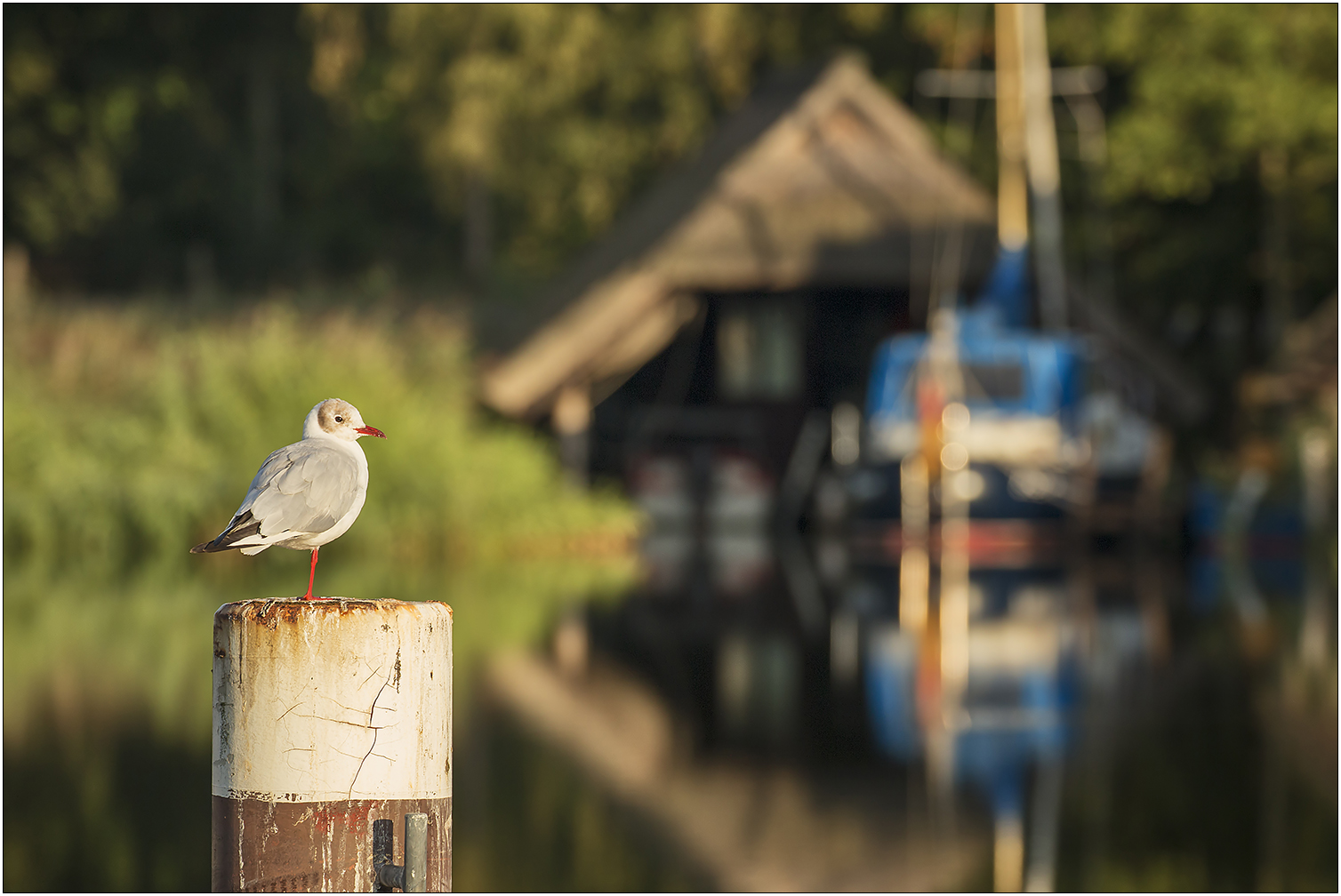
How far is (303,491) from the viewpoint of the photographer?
4.45 m

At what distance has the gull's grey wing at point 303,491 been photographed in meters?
4.43

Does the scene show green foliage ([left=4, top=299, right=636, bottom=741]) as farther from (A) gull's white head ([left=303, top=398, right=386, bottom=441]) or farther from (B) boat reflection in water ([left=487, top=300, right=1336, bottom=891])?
(A) gull's white head ([left=303, top=398, right=386, bottom=441])

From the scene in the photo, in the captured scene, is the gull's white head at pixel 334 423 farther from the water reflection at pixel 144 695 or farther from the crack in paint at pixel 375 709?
the water reflection at pixel 144 695

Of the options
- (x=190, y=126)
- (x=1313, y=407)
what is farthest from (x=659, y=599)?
(x=190, y=126)

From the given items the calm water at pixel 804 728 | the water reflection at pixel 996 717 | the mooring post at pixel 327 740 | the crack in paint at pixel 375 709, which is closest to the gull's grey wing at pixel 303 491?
the mooring post at pixel 327 740

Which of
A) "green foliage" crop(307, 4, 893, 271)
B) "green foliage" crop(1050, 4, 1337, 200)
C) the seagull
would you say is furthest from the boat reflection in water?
"green foliage" crop(307, 4, 893, 271)

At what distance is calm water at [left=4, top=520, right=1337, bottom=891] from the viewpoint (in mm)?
6996

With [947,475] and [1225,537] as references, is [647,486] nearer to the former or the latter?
[947,475]

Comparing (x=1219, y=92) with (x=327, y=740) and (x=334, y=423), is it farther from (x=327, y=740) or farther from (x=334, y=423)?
(x=327, y=740)

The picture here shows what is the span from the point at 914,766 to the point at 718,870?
230 centimetres

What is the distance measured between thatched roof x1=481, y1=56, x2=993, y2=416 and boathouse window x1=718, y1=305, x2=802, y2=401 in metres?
A: 1.46

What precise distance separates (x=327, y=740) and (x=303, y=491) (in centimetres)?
66

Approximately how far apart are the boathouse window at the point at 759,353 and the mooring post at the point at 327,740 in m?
25.2

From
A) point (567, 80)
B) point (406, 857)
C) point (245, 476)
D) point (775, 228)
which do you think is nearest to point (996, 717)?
point (406, 857)
